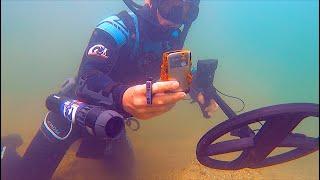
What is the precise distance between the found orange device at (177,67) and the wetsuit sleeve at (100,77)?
13.4 inches

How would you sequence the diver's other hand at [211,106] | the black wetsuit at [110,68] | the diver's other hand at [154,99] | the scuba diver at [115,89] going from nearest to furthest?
the diver's other hand at [154,99] < the scuba diver at [115,89] < the black wetsuit at [110,68] < the diver's other hand at [211,106]

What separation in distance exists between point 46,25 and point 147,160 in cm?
3521

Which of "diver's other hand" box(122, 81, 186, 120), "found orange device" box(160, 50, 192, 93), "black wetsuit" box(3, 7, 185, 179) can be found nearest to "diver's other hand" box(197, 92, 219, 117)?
"black wetsuit" box(3, 7, 185, 179)

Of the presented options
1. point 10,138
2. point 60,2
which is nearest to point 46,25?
point 60,2

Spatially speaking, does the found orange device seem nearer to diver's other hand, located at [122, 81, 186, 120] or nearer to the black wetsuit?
diver's other hand, located at [122, 81, 186, 120]

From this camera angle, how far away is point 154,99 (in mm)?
2160

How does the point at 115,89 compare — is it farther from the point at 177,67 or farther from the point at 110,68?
the point at 110,68

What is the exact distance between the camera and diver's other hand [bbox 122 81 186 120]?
7.00ft

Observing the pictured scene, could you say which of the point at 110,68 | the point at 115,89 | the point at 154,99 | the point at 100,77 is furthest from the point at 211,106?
the point at 154,99

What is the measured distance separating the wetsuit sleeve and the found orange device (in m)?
0.34

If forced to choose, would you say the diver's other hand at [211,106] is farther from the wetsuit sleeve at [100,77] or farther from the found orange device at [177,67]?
the found orange device at [177,67]

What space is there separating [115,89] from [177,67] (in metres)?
0.50

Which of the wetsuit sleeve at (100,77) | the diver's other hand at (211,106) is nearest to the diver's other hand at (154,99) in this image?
the wetsuit sleeve at (100,77)

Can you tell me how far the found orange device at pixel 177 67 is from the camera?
7.63 feet
